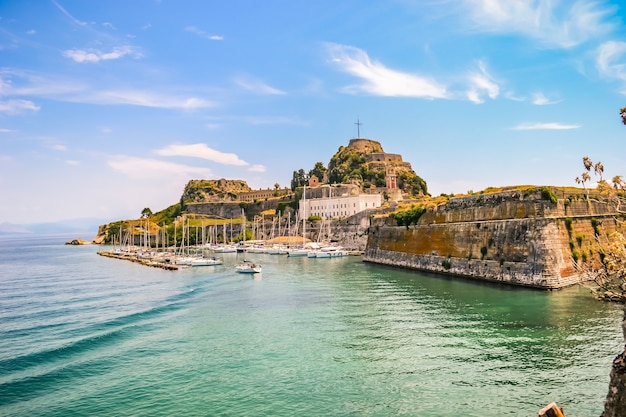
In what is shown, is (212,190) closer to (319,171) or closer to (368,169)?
(319,171)

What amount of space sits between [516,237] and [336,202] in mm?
52192

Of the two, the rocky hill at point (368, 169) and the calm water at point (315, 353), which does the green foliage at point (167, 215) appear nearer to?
the rocky hill at point (368, 169)

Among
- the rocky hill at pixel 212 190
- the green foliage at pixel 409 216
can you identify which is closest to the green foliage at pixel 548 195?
the green foliage at pixel 409 216

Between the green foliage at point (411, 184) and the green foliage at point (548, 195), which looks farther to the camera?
the green foliage at point (411, 184)

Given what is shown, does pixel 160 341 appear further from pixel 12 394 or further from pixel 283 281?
pixel 283 281

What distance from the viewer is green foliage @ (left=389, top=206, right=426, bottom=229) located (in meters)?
38.5

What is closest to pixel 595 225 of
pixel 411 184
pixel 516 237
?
pixel 516 237

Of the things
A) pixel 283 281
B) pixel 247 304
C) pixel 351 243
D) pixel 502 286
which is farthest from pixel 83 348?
pixel 351 243

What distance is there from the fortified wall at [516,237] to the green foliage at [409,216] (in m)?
2.21

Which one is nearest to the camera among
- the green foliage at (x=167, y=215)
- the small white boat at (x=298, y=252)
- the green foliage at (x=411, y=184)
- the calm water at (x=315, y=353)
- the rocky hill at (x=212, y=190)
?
the calm water at (x=315, y=353)

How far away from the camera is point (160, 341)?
1803cm

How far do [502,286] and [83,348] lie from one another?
21.7 meters

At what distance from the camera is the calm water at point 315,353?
11.6m

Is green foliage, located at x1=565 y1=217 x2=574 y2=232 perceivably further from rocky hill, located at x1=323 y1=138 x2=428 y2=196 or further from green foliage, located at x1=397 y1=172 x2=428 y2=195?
green foliage, located at x1=397 y1=172 x2=428 y2=195
